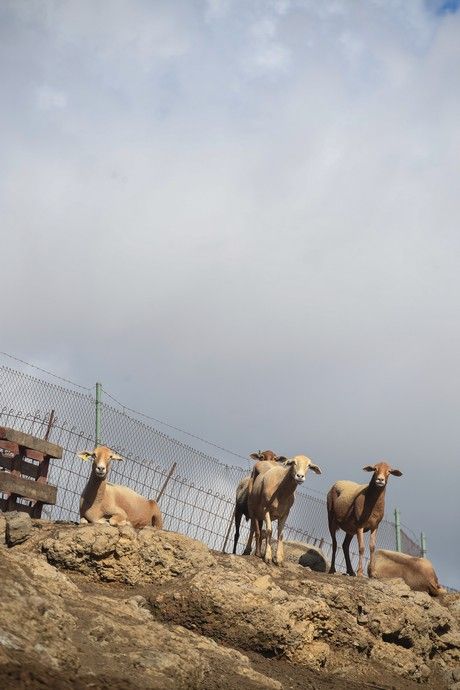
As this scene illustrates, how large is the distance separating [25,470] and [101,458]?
3.68ft

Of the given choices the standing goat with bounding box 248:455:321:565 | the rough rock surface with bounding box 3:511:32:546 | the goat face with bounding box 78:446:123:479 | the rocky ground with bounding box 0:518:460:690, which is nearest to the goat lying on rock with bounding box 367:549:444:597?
the standing goat with bounding box 248:455:321:565

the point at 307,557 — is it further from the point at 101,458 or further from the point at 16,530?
the point at 16,530

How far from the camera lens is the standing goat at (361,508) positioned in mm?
16516

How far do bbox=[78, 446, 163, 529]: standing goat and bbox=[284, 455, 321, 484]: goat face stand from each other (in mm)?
2227

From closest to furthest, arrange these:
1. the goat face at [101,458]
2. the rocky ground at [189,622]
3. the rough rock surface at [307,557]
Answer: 1. the rocky ground at [189,622]
2. the goat face at [101,458]
3. the rough rock surface at [307,557]

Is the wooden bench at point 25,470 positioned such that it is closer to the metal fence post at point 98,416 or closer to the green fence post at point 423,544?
the metal fence post at point 98,416

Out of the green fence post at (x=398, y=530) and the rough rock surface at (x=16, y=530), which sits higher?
the green fence post at (x=398, y=530)

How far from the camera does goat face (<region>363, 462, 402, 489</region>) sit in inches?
647

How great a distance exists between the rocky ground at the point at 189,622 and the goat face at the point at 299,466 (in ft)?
5.88

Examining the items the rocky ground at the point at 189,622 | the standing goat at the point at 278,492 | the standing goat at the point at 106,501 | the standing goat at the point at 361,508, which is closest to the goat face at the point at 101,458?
the standing goat at the point at 106,501

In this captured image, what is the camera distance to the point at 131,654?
7.41 metres

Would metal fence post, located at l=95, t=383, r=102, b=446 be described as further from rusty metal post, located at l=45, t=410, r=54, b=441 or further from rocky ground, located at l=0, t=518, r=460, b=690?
rocky ground, located at l=0, t=518, r=460, b=690

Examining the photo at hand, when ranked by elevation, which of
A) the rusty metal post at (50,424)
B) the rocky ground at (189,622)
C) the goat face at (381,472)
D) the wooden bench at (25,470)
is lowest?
the rocky ground at (189,622)

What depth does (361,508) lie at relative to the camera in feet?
54.6
